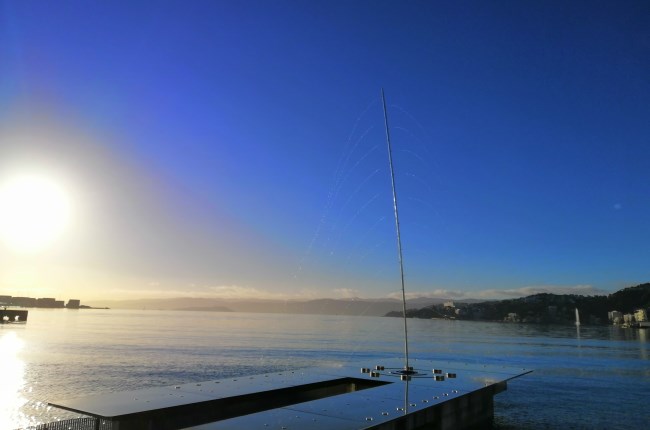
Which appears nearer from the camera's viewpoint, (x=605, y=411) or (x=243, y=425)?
(x=243, y=425)

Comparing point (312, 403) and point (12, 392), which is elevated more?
point (312, 403)

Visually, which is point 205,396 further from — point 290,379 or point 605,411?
point 605,411

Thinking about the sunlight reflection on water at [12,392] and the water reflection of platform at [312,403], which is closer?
the water reflection of platform at [312,403]

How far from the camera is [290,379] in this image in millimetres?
16781

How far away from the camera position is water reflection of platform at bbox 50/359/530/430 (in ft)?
34.1

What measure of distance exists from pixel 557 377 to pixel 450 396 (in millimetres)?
29554

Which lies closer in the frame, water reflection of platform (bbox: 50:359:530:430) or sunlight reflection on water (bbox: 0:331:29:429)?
water reflection of platform (bbox: 50:359:530:430)

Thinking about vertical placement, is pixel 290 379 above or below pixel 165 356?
above

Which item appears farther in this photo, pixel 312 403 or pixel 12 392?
pixel 12 392

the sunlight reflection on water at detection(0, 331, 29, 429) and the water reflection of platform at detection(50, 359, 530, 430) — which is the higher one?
the water reflection of platform at detection(50, 359, 530, 430)

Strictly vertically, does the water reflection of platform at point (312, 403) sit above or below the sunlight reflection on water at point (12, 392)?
above

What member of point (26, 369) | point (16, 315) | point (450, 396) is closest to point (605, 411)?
point (450, 396)

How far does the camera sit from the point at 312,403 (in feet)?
40.7

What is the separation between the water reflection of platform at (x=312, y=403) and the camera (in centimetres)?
1041
